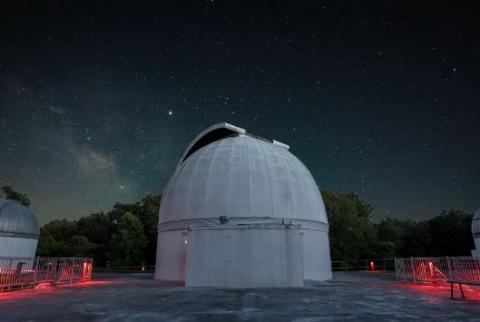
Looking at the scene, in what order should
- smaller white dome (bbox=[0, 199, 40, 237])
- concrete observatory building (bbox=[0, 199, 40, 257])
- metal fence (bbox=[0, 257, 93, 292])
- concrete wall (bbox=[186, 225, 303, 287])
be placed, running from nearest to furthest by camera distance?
metal fence (bbox=[0, 257, 93, 292])
concrete wall (bbox=[186, 225, 303, 287])
concrete observatory building (bbox=[0, 199, 40, 257])
smaller white dome (bbox=[0, 199, 40, 237])

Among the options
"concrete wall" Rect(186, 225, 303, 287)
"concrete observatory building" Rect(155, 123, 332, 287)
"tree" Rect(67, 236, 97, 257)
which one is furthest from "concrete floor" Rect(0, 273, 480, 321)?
"tree" Rect(67, 236, 97, 257)

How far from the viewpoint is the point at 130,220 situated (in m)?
40.8

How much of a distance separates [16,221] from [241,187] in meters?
25.2

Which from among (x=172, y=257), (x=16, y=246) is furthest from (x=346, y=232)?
(x=16, y=246)

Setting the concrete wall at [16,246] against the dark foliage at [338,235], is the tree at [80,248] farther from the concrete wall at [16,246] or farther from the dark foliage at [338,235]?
the concrete wall at [16,246]

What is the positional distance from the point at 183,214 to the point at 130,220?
2195 centimetres

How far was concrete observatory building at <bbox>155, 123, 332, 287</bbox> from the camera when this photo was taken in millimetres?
16609

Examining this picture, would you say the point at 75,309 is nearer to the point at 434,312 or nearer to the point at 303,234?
the point at 434,312

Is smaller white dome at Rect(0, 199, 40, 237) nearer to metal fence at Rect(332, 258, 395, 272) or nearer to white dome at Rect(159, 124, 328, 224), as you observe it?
white dome at Rect(159, 124, 328, 224)

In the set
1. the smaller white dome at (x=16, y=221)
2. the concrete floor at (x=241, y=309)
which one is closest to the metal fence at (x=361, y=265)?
the concrete floor at (x=241, y=309)

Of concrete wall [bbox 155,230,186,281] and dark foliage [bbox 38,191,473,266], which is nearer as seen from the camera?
concrete wall [bbox 155,230,186,281]

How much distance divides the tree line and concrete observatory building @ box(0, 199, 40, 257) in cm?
1001

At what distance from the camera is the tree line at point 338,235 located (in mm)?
38281

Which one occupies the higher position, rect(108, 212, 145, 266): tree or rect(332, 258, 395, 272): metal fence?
rect(108, 212, 145, 266): tree
